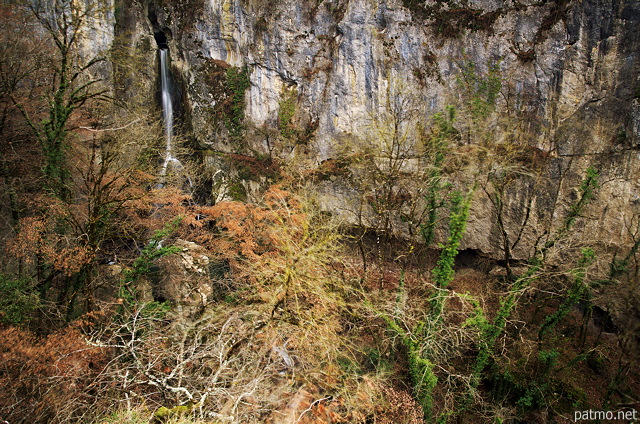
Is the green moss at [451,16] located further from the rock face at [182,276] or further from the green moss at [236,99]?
the rock face at [182,276]

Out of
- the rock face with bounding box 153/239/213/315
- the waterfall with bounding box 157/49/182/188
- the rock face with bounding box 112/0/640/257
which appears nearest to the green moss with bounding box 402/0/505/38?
the rock face with bounding box 112/0/640/257

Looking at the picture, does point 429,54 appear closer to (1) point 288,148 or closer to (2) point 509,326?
(1) point 288,148

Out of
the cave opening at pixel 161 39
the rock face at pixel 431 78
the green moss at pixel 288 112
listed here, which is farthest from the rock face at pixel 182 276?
the cave opening at pixel 161 39

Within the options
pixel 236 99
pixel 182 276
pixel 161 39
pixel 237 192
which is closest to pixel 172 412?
pixel 182 276

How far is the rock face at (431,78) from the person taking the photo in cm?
1320

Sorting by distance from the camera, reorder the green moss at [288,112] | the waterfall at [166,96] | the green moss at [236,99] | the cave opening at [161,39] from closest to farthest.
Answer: the waterfall at [166,96] < the green moss at [288,112] < the green moss at [236,99] < the cave opening at [161,39]

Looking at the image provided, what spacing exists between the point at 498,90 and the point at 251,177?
12.8 meters

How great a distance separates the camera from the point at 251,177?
61.1 feet

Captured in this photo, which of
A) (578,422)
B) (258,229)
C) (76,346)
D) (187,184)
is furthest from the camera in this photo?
(187,184)

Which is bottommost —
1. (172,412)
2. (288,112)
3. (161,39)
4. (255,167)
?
(172,412)

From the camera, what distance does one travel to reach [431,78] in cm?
1666

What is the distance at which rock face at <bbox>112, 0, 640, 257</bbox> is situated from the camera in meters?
13.2

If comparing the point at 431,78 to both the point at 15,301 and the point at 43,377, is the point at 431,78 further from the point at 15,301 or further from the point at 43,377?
the point at 43,377

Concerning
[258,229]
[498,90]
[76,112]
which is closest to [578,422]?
[258,229]
